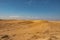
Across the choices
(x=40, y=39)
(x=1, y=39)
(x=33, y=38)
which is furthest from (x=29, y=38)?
(x=1, y=39)

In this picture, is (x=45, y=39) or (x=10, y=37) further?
(x=10, y=37)

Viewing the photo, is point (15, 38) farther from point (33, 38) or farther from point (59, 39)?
point (59, 39)

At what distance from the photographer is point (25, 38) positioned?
7406 mm

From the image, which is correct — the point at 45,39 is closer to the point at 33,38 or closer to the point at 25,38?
the point at 33,38

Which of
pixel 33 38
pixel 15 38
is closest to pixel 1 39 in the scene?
pixel 15 38

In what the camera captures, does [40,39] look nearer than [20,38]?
Yes

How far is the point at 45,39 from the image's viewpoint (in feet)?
22.1

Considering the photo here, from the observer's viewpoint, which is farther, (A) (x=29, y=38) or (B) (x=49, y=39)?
(A) (x=29, y=38)

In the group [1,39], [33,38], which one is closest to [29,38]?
[33,38]

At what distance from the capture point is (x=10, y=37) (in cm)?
752

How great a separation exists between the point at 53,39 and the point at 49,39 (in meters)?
0.26

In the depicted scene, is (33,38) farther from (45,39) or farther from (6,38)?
(6,38)

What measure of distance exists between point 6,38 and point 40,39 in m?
2.17

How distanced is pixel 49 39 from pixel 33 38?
1.09m
